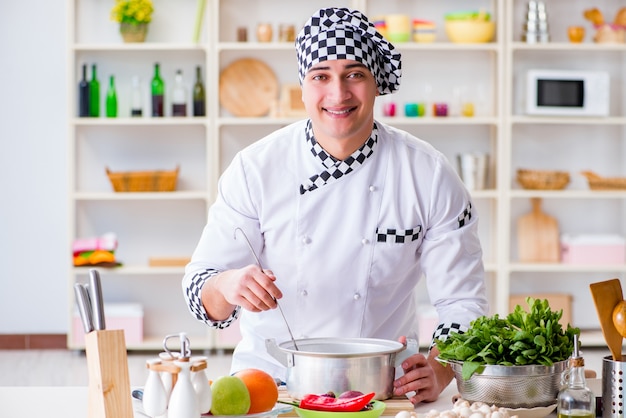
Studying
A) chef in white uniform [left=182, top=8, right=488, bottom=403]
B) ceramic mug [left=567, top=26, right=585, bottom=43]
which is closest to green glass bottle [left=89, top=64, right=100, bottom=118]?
ceramic mug [left=567, top=26, right=585, bottom=43]

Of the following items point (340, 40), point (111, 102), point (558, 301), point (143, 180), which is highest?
point (111, 102)

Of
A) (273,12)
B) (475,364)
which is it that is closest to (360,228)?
(475,364)

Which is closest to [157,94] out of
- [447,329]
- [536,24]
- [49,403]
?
[536,24]

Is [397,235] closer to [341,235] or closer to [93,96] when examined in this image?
[341,235]

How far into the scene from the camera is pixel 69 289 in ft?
18.4

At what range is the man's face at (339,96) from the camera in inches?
86.4

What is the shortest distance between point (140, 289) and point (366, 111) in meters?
3.79

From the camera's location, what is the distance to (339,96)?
2.18m

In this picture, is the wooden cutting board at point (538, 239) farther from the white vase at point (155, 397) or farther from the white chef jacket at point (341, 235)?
the white vase at point (155, 397)

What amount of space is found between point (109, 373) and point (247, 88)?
424 cm

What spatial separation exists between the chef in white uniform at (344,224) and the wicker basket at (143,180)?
3.21 metres

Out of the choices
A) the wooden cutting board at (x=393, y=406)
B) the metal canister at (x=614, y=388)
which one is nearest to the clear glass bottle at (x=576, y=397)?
the metal canister at (x=614, y=388)

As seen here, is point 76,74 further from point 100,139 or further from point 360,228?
point 360,228

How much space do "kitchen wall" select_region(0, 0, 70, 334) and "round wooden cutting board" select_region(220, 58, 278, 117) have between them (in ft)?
3.19
